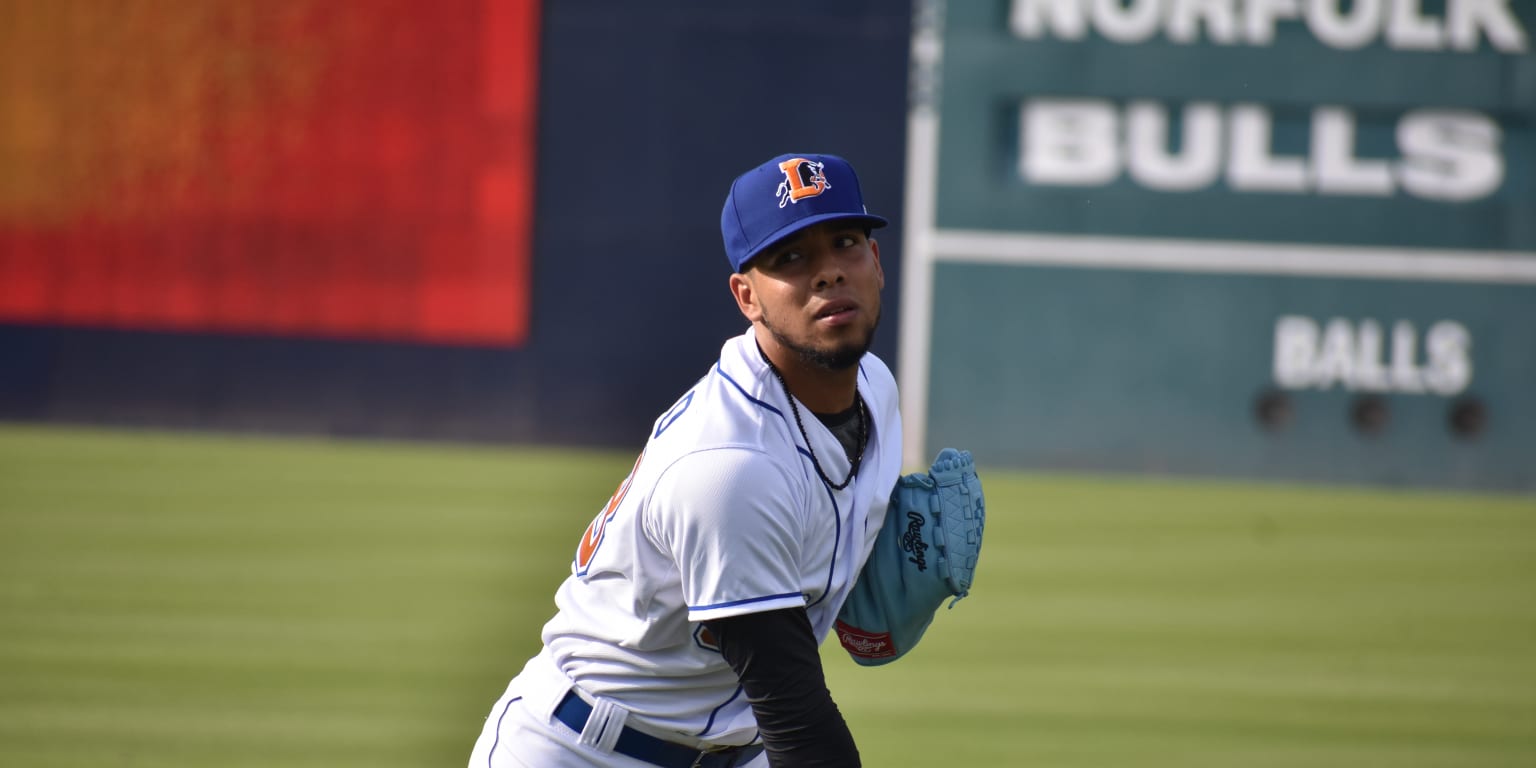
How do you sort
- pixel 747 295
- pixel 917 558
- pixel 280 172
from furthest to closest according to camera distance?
pixel 280 172
pixel 917 558
pixel 747 295

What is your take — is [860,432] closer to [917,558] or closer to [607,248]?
[917,558]

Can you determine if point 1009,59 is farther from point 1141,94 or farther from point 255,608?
point 255,608

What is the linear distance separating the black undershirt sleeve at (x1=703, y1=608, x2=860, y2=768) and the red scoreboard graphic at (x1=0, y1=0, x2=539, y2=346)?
Answer: 11932mm

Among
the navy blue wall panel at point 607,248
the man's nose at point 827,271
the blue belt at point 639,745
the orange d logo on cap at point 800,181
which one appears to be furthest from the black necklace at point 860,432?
the navy blue wall panel at point 607,248

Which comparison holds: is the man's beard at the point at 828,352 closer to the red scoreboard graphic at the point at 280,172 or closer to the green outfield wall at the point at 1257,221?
the green outfield wall at the point at 1257,221

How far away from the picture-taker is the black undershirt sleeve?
3020 millimetres

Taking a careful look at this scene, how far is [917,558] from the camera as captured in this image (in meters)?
3.56

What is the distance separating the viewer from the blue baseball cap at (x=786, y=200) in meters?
3.14

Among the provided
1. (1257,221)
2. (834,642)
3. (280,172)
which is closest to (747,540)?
(834,642)

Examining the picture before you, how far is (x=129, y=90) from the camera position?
14.6 metres

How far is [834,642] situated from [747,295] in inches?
208

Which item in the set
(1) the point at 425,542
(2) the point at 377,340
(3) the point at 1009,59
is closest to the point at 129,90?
(2) the point at 377,340

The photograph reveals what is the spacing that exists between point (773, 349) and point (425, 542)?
291 inches

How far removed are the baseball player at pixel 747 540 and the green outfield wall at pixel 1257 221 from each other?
441 inches
